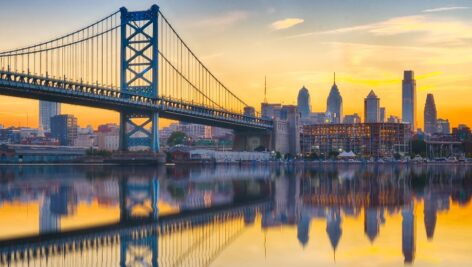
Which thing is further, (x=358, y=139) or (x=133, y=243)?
(x=358, y=139)

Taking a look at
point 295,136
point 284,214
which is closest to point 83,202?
point 284,214

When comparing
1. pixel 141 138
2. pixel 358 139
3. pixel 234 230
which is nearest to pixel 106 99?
pixel 141 138

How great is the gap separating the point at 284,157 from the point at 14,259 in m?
111

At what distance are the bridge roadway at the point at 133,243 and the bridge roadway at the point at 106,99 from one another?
1601 inches

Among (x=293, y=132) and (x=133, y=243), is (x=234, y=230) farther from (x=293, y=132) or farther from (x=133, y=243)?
(x=293, y=132)

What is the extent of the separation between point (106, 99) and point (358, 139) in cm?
12522

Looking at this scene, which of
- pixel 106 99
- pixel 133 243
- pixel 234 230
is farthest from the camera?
pixel 106 99

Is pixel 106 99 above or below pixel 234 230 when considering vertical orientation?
above

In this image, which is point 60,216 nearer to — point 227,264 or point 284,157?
point 227,264

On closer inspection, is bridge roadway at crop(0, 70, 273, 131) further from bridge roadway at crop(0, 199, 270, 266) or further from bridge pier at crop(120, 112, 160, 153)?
bridge roadway at crop(0, 199, 270, 266)

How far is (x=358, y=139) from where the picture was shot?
186 metres

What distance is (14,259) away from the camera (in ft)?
46.2

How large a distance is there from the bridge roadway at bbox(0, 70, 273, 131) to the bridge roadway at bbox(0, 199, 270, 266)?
40667 millimetres

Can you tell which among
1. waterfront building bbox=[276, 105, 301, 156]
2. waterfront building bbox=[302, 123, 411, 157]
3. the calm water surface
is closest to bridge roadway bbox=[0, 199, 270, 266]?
the calm water surface
